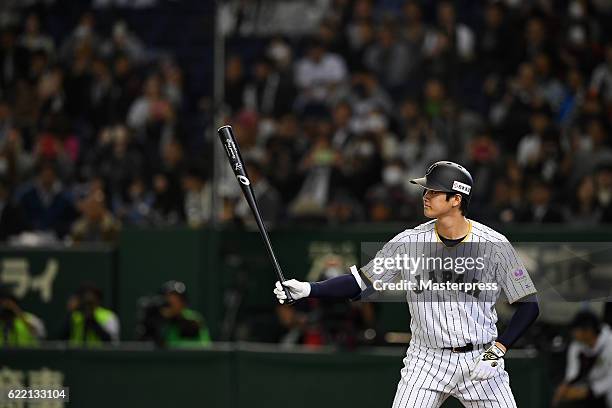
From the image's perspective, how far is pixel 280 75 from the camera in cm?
1453

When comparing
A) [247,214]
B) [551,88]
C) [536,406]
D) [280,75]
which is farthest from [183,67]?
[536,406]

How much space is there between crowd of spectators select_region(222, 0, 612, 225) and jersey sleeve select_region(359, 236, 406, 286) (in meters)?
5.12

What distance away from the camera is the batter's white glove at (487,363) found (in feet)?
21.3

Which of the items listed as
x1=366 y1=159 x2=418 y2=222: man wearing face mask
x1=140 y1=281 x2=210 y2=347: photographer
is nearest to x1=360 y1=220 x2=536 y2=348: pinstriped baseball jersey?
x1=140 y1=281 x2=210 y2=347: photographer

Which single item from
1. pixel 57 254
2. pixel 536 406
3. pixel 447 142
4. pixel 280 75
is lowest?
pixel 536 406

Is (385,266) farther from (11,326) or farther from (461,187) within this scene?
(11,326)

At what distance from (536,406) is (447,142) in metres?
4.06

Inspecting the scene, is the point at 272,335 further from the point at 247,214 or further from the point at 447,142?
the point at 447,142

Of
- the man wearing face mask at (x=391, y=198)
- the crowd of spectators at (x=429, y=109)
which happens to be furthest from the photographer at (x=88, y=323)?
the man wearing face mask at (x=391, y=198)

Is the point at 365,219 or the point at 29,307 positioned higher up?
the point at 365,219

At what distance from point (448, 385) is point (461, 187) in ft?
A: 3.34

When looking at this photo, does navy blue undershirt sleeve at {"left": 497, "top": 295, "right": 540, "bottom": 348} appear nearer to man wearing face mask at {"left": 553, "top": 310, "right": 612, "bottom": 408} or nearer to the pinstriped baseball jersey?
the pinstriped baseball jersey

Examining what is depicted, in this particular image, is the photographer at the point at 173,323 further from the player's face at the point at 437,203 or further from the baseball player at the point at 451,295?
the player's face at the point at 437,203

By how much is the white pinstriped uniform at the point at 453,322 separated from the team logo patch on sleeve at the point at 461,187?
250 mm
